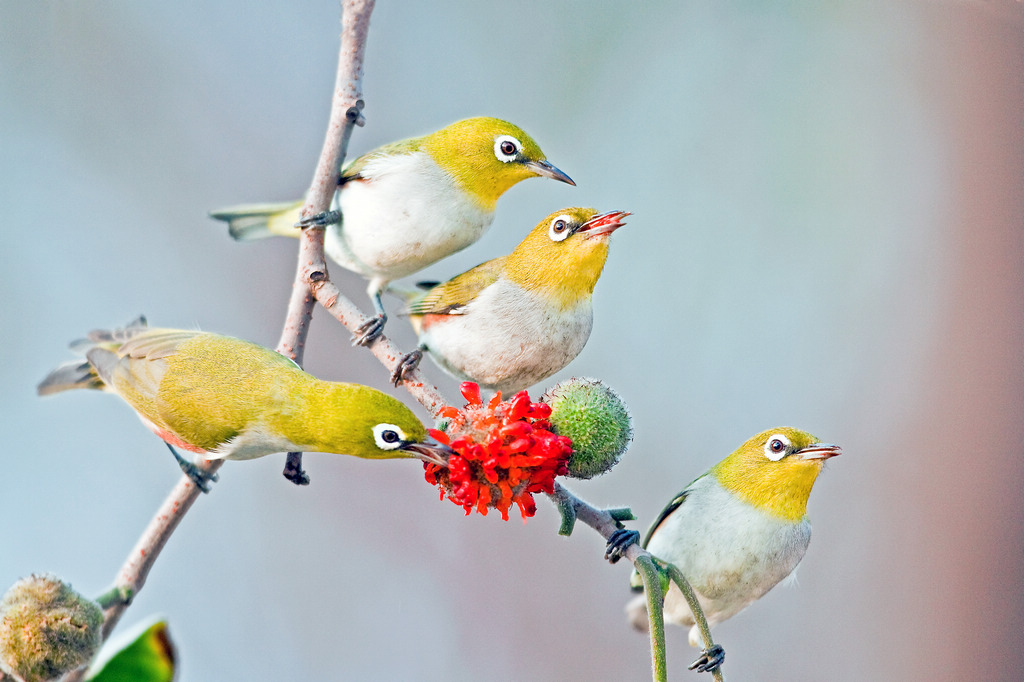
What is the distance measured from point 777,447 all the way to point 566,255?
0.29 m

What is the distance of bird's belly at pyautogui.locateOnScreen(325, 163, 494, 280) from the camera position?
3.01 ft

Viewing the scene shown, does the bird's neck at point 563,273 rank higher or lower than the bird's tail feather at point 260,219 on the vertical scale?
lower

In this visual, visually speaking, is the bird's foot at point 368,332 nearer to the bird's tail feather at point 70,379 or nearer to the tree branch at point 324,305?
the tree branch at point 324,305

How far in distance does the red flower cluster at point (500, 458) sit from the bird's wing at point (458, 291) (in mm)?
350

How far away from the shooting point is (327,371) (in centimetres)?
126

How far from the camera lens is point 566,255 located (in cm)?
86

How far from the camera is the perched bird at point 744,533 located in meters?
0.82

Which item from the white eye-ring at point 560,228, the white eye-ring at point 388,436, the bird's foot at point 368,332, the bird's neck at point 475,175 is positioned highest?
the bird's neck at point 475,175

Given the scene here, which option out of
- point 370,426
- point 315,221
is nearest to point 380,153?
point 315,221

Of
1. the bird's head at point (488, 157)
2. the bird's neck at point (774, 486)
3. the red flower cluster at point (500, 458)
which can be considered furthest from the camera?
the bird's head at point (488, 157)

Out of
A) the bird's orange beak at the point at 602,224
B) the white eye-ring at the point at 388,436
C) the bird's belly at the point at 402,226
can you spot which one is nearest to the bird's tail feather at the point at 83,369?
the bird's belly at the point at 402,226

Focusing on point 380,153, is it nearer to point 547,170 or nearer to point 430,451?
point 547,170

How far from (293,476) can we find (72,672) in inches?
10.7

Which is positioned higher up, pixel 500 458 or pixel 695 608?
pixel 500 458
